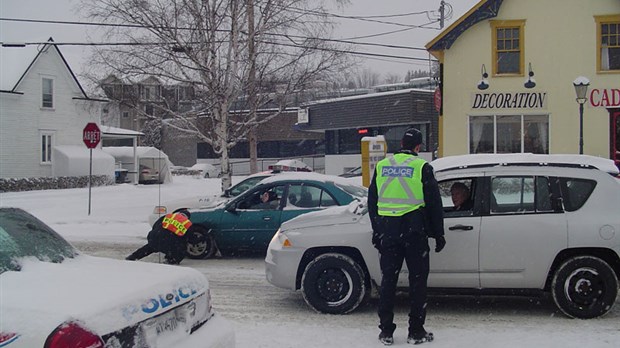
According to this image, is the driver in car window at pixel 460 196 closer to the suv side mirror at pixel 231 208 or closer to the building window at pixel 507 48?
the suv side mirror at pixel 231 208

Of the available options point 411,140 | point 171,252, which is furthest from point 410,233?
point 171,252

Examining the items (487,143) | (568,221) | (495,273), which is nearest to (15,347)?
(495,273)

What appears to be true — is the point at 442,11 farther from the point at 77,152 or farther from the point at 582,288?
the point at 582,288

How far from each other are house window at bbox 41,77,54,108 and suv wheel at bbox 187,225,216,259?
84.4ft

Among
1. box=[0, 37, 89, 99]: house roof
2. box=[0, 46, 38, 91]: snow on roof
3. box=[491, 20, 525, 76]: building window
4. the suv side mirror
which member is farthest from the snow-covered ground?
box=[0, 46, 38, 91]: snow on roof

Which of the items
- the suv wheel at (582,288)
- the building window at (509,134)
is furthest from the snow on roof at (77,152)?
the suv wheel at (582,288)

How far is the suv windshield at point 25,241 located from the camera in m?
4.14

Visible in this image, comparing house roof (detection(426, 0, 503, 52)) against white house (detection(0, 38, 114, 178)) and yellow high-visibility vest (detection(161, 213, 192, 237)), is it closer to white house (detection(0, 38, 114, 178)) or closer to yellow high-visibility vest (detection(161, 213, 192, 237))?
yellow high-visibility vest (detection(161, 213, 192, 237))

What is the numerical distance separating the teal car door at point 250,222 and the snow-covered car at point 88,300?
18.9 ft

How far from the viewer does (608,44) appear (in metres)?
20.8

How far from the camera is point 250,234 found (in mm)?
10625

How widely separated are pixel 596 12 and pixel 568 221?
16392mm

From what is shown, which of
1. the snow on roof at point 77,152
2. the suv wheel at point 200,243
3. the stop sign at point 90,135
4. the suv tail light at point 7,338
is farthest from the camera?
the snow on roof at point 77,152

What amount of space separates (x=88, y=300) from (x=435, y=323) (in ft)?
13.6
